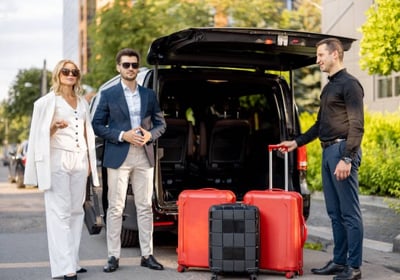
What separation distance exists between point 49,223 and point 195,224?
52.7 inches

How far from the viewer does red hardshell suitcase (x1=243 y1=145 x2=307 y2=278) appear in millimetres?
6352

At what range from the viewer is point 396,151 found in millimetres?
12992

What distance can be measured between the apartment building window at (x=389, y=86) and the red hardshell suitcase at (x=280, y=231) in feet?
51.7

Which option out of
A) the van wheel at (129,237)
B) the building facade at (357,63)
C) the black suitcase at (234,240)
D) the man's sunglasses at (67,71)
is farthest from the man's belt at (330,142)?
the building facade at (357,63)

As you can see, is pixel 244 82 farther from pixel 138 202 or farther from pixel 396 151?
pixel 396 151

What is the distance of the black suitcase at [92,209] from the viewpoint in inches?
277

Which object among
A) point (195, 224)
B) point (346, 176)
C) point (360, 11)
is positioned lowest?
point (195, 224)

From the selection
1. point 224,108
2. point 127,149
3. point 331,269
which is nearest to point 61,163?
point 127,149

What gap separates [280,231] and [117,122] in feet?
6.17

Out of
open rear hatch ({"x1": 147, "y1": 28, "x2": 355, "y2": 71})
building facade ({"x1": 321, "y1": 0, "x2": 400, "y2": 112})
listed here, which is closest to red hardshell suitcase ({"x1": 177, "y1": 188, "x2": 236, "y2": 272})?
open rear hatch ({"x1": 147, "y1": 28, "x2": 355, "y2": 71})

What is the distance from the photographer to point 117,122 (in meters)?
6.85

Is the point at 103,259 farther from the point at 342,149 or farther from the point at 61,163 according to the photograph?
the point at 342,149

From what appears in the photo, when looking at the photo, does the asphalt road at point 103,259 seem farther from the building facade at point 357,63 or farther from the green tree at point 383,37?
the building facade at point 357,63

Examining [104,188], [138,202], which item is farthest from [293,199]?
[104,188]
